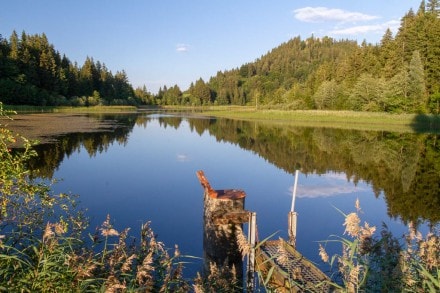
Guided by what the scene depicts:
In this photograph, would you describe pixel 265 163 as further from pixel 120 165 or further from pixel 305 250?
pixel 305 250

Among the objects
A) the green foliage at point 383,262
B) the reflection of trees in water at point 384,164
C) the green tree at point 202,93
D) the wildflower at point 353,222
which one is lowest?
the reflection of trees in water at point 384,164

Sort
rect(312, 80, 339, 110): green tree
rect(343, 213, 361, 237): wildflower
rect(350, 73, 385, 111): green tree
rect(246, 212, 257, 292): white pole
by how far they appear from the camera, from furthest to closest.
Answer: rect(312, 80, 339, 110): green tree → rect(350, 73, 385, 111): green tree → rect(246, 212, 257, 292): white pole → rect(343, 213, 361, 237): wildflower

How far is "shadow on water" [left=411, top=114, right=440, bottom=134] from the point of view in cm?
4683

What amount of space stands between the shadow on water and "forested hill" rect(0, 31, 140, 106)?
75.6 meters

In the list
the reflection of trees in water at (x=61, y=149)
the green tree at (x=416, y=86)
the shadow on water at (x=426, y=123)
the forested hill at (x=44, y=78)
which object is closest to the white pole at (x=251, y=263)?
the reflection of trees in water at (x=61, y=149)

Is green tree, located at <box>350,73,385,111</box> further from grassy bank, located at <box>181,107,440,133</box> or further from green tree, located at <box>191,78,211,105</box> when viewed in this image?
green tree, located at <box>191,78,211,105</box>

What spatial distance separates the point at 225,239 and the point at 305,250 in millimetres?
3669

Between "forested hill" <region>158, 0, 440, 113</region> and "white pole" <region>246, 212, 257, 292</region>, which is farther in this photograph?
"forested hill" <region>158, 0, 440, 113</region>

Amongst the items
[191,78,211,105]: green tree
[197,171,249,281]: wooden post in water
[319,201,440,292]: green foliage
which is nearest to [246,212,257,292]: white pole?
[197,171,249,281]: wooden post in water

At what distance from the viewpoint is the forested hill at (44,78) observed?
80.5m

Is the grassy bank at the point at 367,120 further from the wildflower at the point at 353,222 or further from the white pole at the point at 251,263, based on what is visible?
the wildflower at the point at 353,222

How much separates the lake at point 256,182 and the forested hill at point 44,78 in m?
60.8

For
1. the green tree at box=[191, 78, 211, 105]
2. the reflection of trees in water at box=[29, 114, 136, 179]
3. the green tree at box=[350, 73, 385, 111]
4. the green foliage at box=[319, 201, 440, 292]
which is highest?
the green tree at box=[191, 78, 211, 105]

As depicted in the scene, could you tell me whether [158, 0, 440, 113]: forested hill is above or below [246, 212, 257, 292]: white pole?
above
